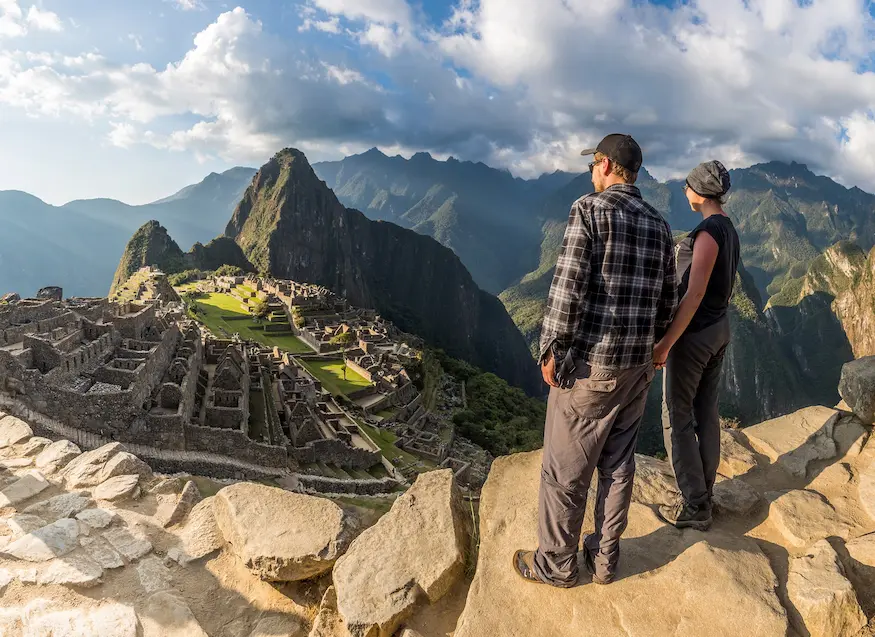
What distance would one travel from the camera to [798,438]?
16.2ft

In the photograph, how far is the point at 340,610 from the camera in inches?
119

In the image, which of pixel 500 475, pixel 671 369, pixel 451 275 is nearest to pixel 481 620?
pixel 500 475

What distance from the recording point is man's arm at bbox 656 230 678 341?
2.89 metres

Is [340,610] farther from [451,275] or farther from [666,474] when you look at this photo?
[451,275]

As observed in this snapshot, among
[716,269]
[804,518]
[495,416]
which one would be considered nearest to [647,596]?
[804,518]

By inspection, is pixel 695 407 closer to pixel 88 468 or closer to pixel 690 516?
pixel 690 516

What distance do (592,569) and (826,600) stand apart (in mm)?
1187

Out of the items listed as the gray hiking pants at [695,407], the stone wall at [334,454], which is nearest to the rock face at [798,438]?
the gray hiking pants at [695,407]

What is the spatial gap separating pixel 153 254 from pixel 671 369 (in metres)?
96.8

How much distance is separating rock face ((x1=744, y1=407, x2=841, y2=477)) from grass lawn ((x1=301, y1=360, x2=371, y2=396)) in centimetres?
2414

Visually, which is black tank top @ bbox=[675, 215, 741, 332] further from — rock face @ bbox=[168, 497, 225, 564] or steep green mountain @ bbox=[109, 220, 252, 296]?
steep green mountain @ bbox=[109, 220, 252, 296]

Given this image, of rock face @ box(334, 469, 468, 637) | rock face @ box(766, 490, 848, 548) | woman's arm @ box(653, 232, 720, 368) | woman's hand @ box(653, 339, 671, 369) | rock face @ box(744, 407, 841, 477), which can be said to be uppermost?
woman's arm @ box(653, 232, 720, 368)

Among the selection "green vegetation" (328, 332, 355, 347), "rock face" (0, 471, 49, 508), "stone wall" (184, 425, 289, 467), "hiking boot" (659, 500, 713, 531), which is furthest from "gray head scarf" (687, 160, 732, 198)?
"green vegetation" (328, 332, 355, 347)

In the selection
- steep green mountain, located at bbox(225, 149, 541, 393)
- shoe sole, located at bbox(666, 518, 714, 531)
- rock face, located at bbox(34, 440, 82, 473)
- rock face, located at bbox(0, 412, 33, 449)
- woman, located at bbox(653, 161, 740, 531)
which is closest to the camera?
woman, located at bbox(653, 161, 740, 531)
